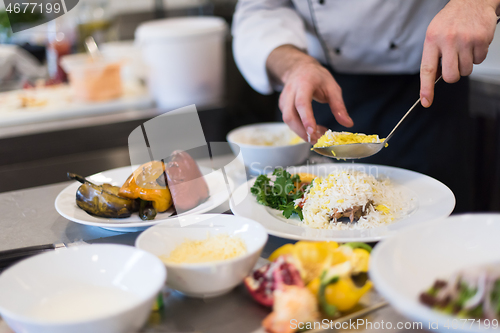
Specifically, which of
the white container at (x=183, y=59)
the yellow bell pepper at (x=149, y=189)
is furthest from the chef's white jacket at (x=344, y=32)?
the white container at (x=183, y=59)

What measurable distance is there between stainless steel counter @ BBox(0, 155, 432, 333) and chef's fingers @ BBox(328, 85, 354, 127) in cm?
31

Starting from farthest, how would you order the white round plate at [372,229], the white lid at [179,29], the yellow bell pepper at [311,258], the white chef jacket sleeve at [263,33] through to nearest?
the white lid at [179,29]
the white chef jacket sleeve at [263,33]
the white round plate at [372,229]
the yellow bell pepper at [311,258]

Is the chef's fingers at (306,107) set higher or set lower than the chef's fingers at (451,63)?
lower

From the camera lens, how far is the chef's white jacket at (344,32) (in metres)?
1.33

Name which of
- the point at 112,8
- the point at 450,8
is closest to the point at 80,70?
the point at 112,8

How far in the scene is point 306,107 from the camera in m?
1.06

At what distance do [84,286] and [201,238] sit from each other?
0.63 ft

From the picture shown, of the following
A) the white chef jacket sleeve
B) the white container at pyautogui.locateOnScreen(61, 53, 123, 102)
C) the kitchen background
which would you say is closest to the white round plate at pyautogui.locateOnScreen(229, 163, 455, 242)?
the white chef jacket sleeve

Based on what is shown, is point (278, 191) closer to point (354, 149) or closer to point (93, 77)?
point (354, 149)

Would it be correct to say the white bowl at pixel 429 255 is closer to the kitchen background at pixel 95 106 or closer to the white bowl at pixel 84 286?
the white bowl at pixel 84 286

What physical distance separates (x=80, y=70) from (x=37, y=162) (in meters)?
0.53

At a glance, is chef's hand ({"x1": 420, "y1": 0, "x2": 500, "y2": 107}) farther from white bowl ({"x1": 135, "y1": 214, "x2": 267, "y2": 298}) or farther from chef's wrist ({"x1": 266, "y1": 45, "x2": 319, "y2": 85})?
white bowl ({"x1": 135, "y1": 214, "x2": 267, "y2": 298})

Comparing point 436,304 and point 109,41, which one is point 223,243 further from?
point 109,41

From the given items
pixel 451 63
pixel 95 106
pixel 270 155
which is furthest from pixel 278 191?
pixel 95 106
